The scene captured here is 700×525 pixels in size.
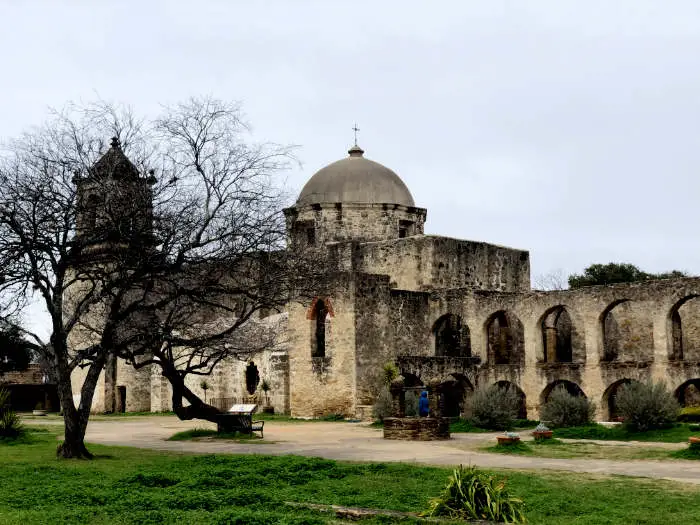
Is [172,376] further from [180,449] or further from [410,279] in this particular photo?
[410,279]

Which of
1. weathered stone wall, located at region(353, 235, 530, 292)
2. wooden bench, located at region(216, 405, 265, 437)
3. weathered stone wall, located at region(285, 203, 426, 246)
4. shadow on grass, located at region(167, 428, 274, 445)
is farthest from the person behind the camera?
weathered stone wall, located at region(285, 203, 426, 246)

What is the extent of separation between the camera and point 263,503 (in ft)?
31.6

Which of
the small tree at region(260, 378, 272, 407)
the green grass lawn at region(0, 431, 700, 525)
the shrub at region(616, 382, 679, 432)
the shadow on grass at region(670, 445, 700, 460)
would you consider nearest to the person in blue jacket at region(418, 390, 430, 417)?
the shrub at region(616, 382, 679, 432)

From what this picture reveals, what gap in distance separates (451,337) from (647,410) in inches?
553

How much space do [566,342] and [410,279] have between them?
6.72 meters

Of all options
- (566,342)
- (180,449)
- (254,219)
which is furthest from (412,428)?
(566,342)

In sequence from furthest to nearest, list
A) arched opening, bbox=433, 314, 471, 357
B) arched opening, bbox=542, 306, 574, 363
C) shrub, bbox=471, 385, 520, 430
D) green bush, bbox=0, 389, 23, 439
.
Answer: arched opening, bbox=542, 306, 574, 363 → arched opening, bbox=433, 314, 471, 357 → shrub, bbox=471, 385, 520, 430 → green bush, bbox=0, 389, 23, 439

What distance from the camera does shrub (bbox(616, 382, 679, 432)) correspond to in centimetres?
1919

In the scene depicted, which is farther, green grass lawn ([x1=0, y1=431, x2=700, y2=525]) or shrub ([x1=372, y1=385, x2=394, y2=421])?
shrub ([x1=372, y1=385, x2=394, y2=421])

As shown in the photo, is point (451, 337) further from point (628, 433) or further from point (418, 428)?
point (628, 433)

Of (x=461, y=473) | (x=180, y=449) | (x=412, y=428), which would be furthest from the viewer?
(x=412, y=428)

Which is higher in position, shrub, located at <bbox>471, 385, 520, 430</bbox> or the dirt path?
shrub, located at <bbox>471, 385, 520, 430</bbox>

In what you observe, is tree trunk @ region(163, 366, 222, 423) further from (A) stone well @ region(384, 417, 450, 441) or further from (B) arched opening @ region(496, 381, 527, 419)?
(B) arched opening @ region(496, 381, 527, 419)

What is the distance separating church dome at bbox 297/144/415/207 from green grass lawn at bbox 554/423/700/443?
17763 millimetres
